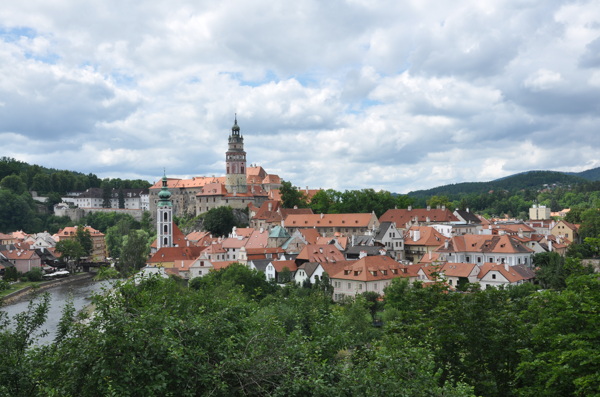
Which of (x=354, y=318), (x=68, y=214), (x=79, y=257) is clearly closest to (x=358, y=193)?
(x=79, y=257)

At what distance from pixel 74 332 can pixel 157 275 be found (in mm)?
2336

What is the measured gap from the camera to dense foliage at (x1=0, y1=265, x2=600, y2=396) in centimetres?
741

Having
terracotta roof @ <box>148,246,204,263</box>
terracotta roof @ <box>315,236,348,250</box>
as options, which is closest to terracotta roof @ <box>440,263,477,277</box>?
terracotta roof @ <box>315,236,348,250</box>

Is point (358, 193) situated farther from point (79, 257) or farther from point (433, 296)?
point (433, 296)

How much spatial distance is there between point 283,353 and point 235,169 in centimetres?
7747

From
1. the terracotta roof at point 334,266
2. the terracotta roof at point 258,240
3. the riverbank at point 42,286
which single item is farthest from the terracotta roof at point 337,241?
the riverbank at point 42,286

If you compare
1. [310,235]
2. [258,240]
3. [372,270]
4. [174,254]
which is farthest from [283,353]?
[310,235]

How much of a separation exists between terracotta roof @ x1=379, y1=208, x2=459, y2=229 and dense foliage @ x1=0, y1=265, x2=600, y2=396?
50798 mm

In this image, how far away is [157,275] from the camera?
35.5 ft

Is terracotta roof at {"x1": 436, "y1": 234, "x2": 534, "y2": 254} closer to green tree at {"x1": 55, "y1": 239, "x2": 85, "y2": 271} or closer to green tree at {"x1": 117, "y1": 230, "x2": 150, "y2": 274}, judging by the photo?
green tree at {"x1": 117, "y1": 230, "x2": 150, "y2": 274}

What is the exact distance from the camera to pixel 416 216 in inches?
2484

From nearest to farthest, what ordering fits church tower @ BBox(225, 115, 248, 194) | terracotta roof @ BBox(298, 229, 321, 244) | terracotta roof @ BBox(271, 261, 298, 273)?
terracotta roof @ BBox(271, 261, 298, 273) → terracotta roof @ BBox(298, 229, 321, 244) → church tower @ BBox(225, 115, 248, 194)

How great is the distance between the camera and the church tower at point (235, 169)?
8494 cm

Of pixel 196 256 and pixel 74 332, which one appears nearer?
pixel 74 332
